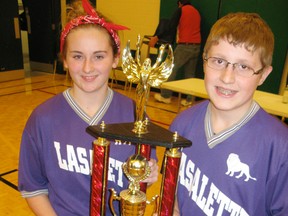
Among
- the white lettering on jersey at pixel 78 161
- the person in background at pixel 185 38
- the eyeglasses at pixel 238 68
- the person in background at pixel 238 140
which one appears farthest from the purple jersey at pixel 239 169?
the person in background at pixel 185 38

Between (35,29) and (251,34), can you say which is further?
(35,29)

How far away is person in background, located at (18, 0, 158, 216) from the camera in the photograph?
43.9 inches

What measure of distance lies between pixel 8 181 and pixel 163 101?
337 cm

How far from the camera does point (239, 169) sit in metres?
1.01

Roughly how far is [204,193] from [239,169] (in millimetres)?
148

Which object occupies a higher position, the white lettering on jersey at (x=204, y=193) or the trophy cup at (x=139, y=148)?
the trophy cup at (x=139, y=148)

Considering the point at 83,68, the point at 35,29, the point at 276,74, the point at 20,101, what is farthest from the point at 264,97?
the point at 35,29

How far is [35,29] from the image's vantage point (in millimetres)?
8039

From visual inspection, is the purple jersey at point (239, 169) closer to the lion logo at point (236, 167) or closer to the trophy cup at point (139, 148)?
the lion logo at point (236, 167)

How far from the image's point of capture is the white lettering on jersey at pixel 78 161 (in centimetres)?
115

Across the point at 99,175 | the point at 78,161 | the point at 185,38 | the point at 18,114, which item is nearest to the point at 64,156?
the point at 78,161

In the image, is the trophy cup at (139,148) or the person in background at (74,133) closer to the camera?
the trophy cup at (139,148)

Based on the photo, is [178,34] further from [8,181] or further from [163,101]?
[8,181]

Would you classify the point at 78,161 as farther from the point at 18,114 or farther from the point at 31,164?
the point at 18,114
